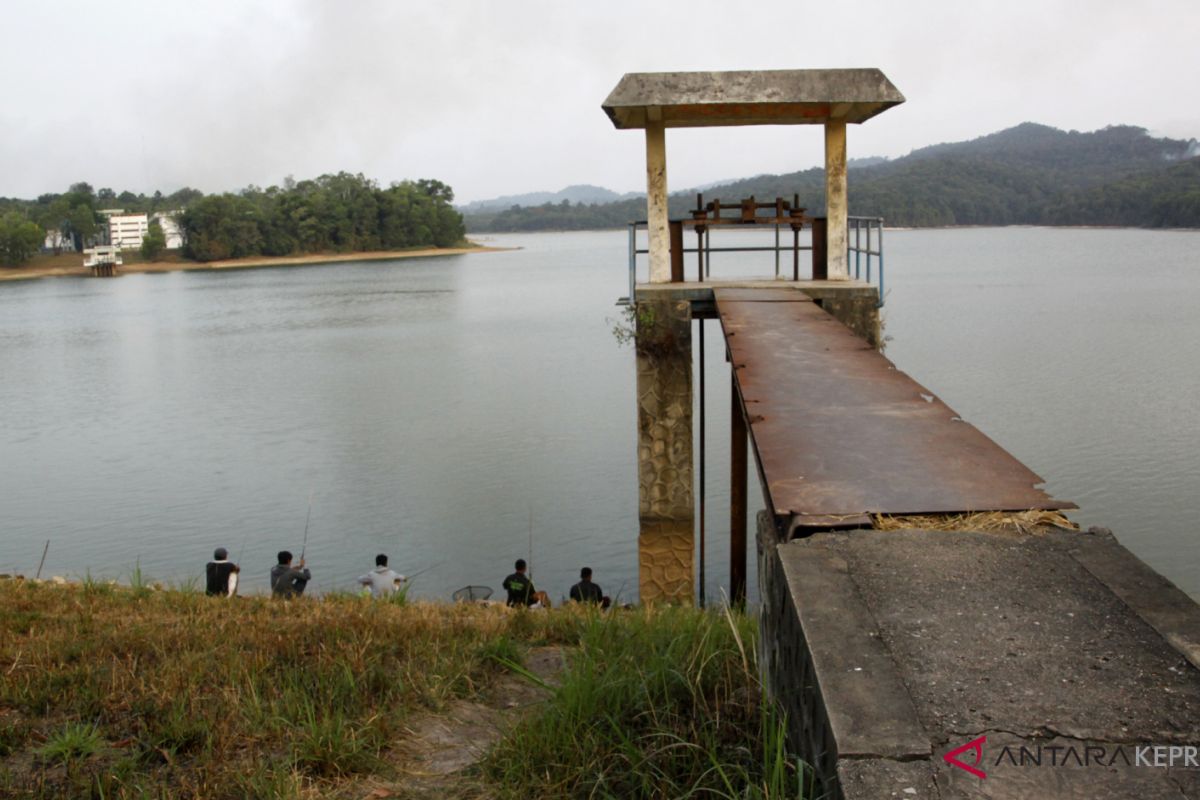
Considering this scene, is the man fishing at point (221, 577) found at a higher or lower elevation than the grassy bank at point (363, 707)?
lower

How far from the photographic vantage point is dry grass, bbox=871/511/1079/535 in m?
3.29

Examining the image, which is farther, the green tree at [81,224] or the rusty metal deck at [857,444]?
the green tree at [81,224]

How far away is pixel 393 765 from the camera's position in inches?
143

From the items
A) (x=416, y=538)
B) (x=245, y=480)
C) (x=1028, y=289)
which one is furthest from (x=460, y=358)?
(x=1028, y=289)

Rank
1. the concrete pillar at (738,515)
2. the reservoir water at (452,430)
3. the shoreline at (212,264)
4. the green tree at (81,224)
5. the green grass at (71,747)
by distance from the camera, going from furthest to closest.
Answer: the green tree at (81,224) < the shoreline at (212,264) < the reservoir water at (452,430) < the concrete pillar at (738,515) < the green grass at (71,747)

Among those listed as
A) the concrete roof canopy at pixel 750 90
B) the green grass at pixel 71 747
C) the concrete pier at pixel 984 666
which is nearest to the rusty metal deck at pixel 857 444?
the concrete pier at pixel 984 666

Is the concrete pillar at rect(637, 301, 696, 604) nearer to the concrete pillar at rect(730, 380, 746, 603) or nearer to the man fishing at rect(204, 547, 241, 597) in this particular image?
the concrete pillar at rect(730, 380, 746, 603)

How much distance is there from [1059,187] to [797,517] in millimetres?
137599

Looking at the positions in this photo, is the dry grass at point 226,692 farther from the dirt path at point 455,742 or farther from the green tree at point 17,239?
the green tree at point 17,239

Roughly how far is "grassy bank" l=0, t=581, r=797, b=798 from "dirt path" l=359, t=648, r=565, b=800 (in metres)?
0.02

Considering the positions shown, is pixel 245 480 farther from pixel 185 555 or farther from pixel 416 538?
pixel 416 538

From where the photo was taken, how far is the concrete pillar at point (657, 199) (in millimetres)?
10500

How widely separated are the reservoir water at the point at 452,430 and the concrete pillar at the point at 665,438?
6.32 ft

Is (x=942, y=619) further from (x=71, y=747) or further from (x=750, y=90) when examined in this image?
(x=750, y=90)
